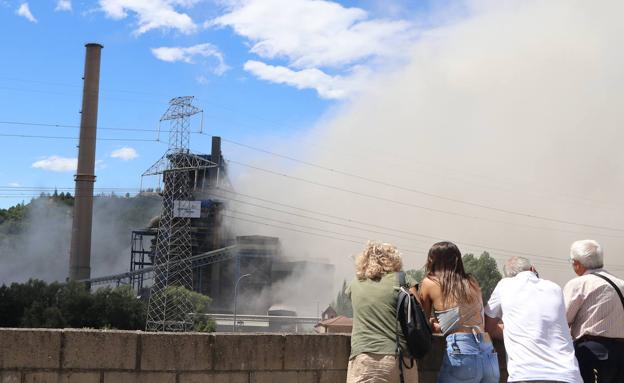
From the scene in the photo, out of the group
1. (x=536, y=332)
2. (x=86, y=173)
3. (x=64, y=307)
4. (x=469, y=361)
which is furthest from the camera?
(x=86, y=173)

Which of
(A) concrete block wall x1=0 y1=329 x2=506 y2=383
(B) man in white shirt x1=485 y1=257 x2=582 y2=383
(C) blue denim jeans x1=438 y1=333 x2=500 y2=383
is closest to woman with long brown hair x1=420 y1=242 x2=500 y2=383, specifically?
(C) blue denim jeans x1=438 y1=333 x2=500 y2=383

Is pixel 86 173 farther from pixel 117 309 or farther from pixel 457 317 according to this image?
pixel 457 317

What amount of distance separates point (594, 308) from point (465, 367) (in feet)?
3.69

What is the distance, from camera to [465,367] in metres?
4.44

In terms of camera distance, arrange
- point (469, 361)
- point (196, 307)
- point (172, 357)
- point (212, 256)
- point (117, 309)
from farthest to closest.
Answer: point (212, 256)
point (196, 307)
point (117, 309)
point (172, 357)
point (469, 361)

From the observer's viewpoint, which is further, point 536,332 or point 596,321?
point 596,321

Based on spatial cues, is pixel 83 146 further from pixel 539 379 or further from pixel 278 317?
pixel 539 379

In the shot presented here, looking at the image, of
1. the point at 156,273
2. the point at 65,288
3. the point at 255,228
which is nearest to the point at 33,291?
the point at 65,288

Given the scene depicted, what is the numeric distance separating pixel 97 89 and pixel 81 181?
9848mm

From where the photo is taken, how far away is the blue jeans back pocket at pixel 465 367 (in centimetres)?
443

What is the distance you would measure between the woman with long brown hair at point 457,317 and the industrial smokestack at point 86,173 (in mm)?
60910

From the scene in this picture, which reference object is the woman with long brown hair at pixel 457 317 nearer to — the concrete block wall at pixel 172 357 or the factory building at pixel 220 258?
the concrete block wall at pixel 172 357

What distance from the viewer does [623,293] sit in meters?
4.68

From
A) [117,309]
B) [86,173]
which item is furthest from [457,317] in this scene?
[86,173]
